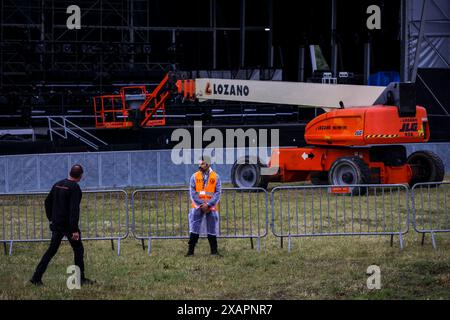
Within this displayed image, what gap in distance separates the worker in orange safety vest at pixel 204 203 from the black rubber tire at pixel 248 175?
903 cm

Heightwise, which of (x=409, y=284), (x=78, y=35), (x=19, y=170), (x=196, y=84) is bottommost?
(x=409, y=284)

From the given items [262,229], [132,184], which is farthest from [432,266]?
[132,184]

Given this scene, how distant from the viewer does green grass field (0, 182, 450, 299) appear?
39.2 ft

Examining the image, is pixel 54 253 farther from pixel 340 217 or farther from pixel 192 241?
pixel 340 217

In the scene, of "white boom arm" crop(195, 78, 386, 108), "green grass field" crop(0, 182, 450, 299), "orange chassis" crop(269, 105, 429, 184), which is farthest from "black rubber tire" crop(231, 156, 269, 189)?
"green grass field" crop(0, 182, 450, 299)

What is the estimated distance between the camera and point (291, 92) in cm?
2383

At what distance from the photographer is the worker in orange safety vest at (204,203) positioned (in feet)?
48.4

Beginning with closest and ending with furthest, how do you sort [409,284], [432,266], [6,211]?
[409,284]
[432,266]
[6,211]

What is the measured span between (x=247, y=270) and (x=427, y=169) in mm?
11146

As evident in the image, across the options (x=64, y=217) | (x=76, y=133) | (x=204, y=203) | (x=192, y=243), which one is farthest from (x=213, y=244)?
(x=76, y=133)

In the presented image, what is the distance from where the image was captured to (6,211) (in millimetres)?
20406

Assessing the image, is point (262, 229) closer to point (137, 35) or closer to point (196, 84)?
point (196, 84)

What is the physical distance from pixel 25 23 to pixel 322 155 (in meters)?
18.2

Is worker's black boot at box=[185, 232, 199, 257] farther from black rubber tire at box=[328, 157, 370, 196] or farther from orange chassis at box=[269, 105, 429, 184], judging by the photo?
orange chassis at box=[269, 105, 429, 184]
